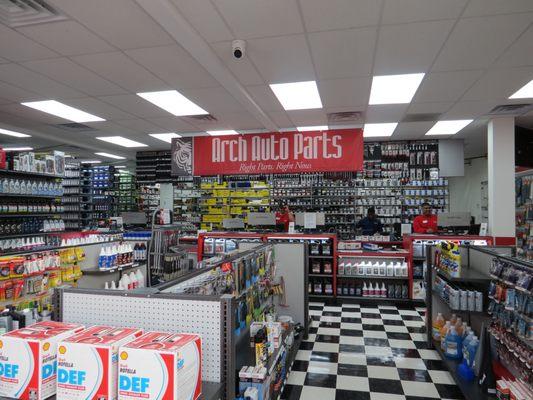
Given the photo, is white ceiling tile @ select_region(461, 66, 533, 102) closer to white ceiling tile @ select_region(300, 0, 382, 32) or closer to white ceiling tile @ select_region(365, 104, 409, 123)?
white ceiling tile @ select_region(365, 104, 409, 123)

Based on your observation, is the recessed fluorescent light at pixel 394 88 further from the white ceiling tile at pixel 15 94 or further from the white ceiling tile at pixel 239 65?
the white ceiling tile at pixel 15 94

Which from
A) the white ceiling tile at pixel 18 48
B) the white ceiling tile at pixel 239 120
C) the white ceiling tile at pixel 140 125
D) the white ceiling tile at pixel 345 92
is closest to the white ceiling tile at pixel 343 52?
the white ceiling tile at pixel 345 92

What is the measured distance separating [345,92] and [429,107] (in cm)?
193

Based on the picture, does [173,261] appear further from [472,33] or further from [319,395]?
[472,33]

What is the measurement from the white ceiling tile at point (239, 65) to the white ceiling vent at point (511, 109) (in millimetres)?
4495

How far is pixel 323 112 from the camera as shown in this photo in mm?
6637

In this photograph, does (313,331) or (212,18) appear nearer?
(212,18)

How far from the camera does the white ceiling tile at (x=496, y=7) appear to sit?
10.2 ft

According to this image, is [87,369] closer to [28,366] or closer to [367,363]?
[28,366]

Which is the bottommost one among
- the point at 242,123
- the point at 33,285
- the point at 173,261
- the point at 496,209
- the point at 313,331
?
the point at 313,331

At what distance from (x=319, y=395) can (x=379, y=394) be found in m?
0.57

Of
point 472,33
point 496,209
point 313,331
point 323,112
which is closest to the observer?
point 472,33

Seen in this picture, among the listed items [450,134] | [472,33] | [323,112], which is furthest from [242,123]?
[450,134]

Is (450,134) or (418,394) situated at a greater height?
(450,134)
